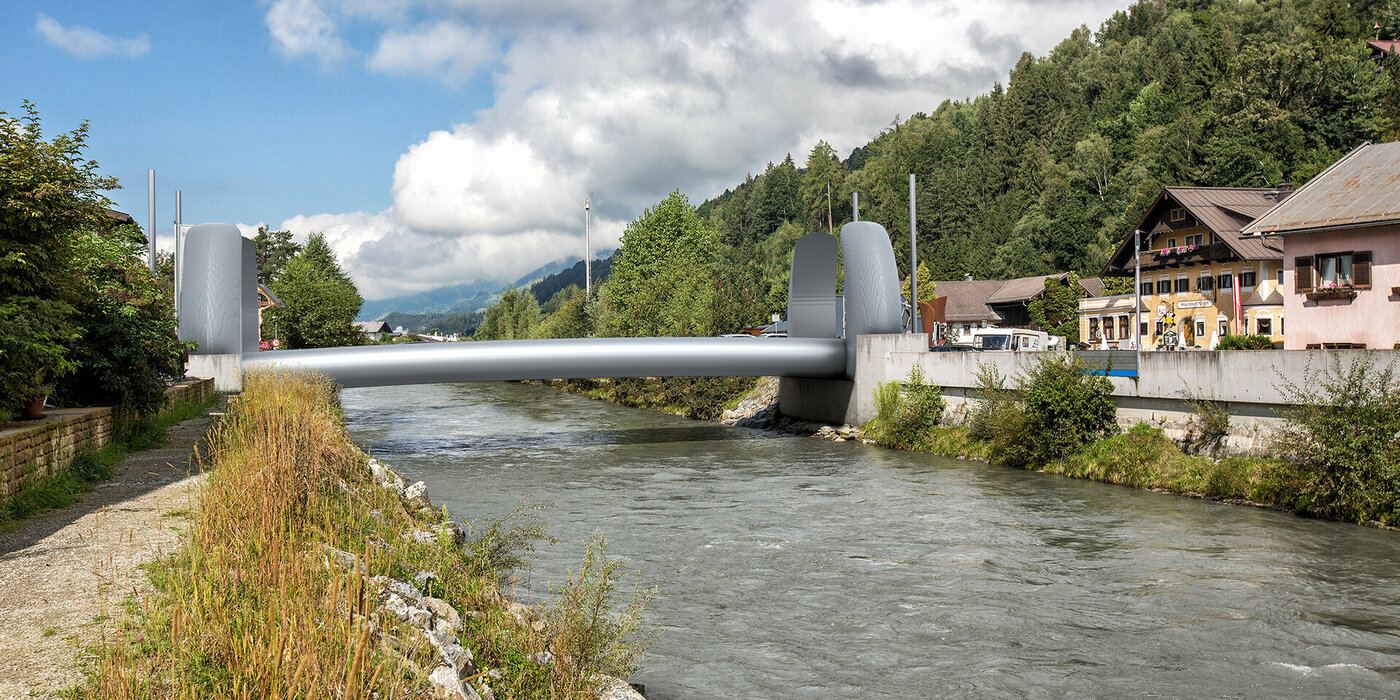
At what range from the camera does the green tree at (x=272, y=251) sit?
12031 centimetres

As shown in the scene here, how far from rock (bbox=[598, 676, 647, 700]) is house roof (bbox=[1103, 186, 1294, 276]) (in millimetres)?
45165

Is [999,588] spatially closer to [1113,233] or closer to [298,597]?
[298,597]

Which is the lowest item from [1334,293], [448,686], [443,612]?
[443,612]

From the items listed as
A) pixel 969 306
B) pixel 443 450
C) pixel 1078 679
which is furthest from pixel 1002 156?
pixel 1078 679

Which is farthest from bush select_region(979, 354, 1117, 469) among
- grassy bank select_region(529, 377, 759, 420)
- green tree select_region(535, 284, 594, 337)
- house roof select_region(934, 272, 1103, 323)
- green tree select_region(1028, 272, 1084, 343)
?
house roof select_region(934, 272, 1103, 323)

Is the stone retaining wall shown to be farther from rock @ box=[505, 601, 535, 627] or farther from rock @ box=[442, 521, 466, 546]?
rock @ box=[505, 601, 535, 627]

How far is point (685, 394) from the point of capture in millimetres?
45062

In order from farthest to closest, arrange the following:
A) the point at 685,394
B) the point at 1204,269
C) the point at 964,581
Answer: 1. the point at 1204,269
2. the point at 685,394
3. the point at 964,581

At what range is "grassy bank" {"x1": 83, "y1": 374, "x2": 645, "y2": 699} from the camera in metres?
4.70

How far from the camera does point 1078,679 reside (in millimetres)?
9320

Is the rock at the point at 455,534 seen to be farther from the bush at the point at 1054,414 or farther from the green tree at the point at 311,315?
the green tree at the point at 311,315

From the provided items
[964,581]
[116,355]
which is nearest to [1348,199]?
[964,581]

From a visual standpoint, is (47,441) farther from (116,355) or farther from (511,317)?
(511,317)

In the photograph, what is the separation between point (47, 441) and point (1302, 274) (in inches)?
1231
